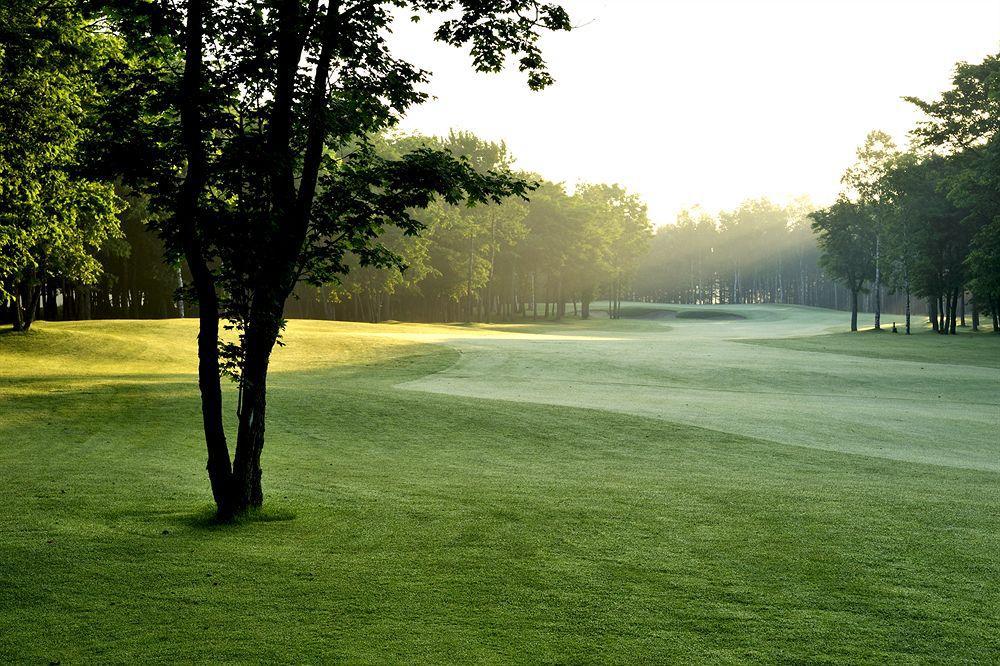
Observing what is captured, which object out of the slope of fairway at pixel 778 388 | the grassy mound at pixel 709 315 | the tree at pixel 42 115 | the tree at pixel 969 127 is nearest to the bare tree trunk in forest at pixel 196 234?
the slope of fairway at pixel 778 388

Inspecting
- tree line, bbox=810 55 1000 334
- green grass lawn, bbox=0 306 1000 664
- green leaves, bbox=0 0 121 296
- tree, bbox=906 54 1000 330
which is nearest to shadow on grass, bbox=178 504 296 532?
green grass lawn, bbox=0 306 1000 664

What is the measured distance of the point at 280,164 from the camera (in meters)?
8.39

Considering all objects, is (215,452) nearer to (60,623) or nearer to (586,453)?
(60,623)

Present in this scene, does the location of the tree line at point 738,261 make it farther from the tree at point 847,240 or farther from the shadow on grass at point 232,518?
the shadow on grass at point 232,518

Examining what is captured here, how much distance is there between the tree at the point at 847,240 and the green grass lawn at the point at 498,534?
183 ft

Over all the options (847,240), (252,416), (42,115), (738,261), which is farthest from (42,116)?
(738,261)

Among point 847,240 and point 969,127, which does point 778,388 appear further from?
point 847,240

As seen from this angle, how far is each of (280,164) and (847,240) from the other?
7413cm

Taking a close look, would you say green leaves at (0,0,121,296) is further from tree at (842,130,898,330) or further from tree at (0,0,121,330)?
tree at (842,130,898,330)

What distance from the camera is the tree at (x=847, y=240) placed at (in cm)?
7325

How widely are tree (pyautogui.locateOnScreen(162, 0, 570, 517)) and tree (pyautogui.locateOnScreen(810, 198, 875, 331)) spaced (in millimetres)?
70610

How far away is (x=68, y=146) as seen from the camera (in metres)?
24.5

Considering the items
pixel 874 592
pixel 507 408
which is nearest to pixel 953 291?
pixel 507 408

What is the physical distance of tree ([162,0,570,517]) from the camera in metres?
8.49
